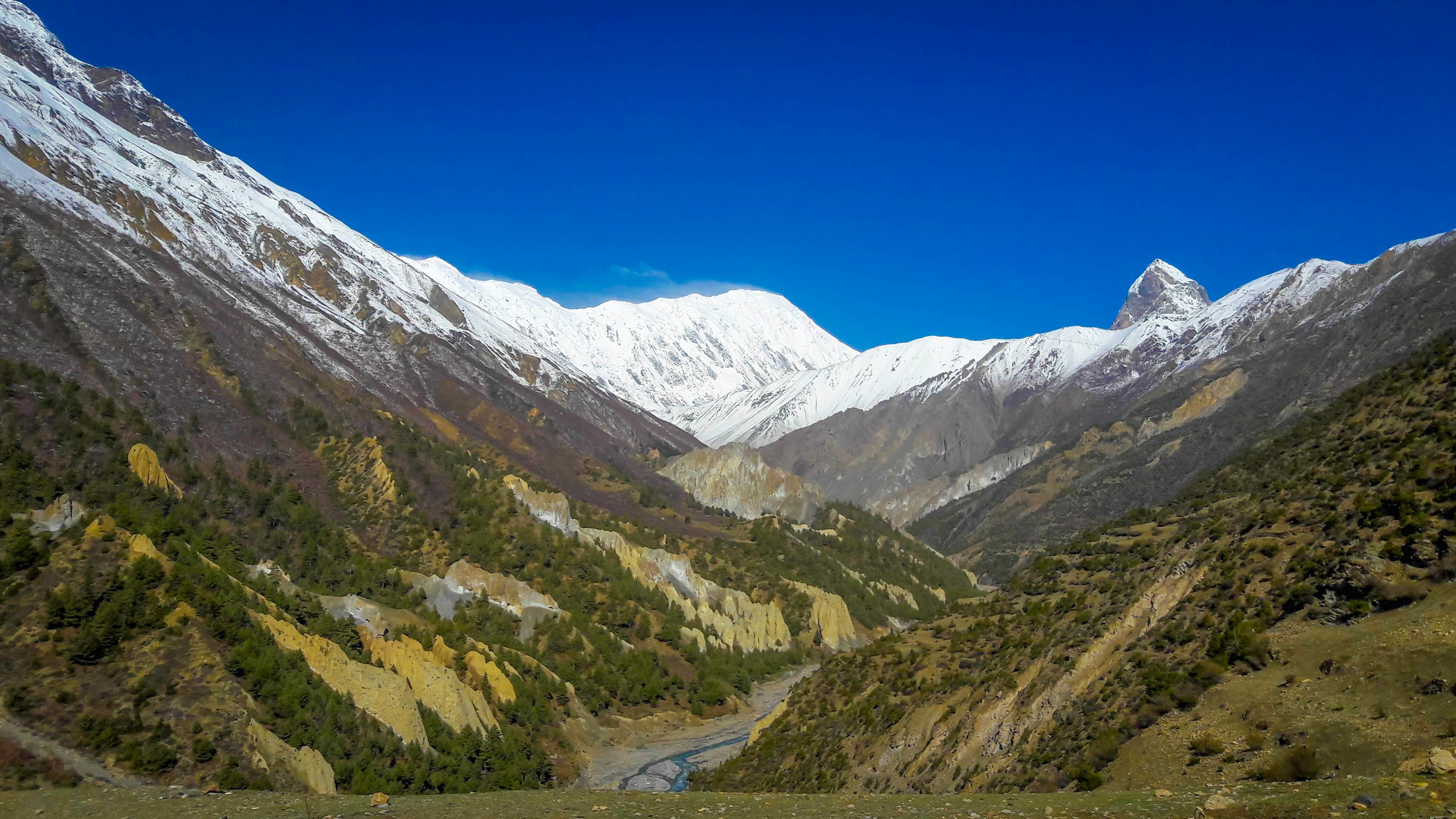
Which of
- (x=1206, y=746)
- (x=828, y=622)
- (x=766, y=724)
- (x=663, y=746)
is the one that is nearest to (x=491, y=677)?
(x=663, y=746)

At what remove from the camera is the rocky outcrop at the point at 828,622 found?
11244 cm

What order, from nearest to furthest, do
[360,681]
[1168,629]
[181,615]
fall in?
[1168,629]
[181,615]
[360,681]

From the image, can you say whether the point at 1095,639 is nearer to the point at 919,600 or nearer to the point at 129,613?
the point at 129,613

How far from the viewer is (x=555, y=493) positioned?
113250mm

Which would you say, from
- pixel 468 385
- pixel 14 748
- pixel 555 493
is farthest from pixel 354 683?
pixel 468 385

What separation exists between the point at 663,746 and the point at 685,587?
118ft

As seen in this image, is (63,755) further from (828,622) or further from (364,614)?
(828,622)

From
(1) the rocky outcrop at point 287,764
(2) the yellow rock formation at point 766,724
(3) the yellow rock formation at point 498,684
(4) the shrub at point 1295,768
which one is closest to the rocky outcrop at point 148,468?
(3) the yellow rock formation at point 498,684

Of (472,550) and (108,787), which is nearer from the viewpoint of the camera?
(108,787)

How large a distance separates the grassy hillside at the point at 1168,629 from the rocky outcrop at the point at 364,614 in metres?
22.0

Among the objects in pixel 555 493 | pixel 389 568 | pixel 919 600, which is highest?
pixel 555 493

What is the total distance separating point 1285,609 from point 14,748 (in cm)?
3523

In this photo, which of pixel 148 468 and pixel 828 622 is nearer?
pixel 148 468

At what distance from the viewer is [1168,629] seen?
1102 inches
